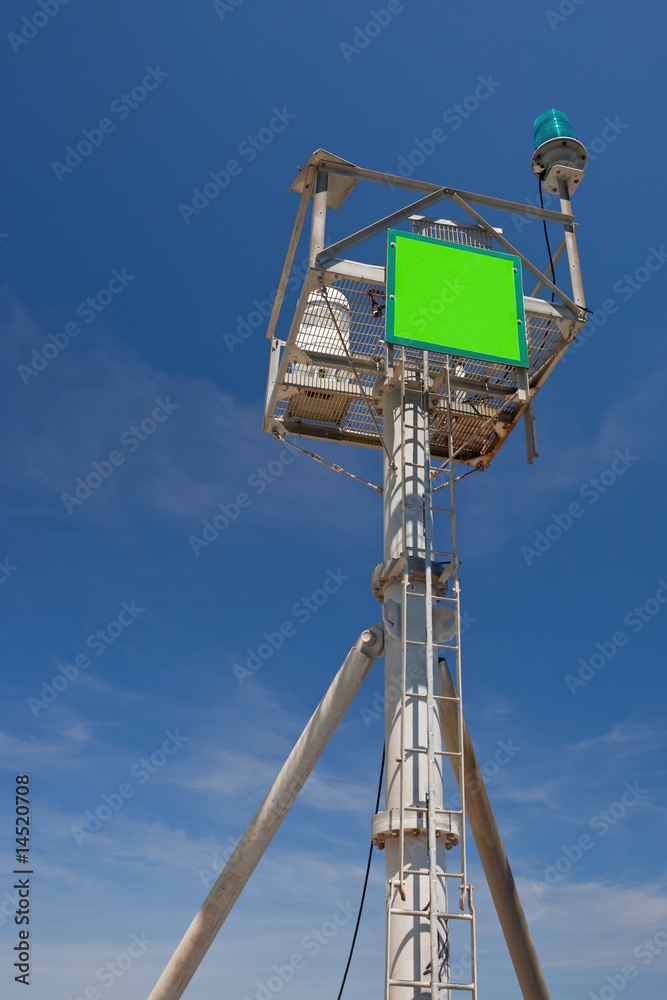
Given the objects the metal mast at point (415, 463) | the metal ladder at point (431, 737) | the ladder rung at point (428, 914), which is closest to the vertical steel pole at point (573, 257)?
the metal mast at point (415, 463)

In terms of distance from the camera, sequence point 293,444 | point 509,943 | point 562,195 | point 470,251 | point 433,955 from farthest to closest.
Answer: point 293,444, point 562,195, point 470,251, point 509,943, point 433,955

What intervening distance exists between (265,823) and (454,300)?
845 centimetres

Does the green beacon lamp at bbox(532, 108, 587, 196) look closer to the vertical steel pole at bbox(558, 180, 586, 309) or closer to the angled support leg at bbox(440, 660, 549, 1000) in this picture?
the vertical steel pole at bbox(558, 180, 586, 309)

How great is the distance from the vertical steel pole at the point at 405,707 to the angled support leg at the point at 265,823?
1.82 feet

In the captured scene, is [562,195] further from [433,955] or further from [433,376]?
[433,955]

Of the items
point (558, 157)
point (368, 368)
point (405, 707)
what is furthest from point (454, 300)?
point (405, 707)

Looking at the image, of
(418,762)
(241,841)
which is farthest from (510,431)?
(241,841)

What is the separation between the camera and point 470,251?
13242 mm

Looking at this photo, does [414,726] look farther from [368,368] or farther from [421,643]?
[368,368]

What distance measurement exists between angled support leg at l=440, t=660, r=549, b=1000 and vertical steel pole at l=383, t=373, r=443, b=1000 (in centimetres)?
86

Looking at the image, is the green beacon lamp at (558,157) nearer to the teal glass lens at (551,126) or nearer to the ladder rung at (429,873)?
the teal glass lens at (551,126)

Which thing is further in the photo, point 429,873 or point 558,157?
point 558,157

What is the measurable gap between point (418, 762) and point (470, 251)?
7956 mm

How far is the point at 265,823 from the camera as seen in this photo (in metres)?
12.1
